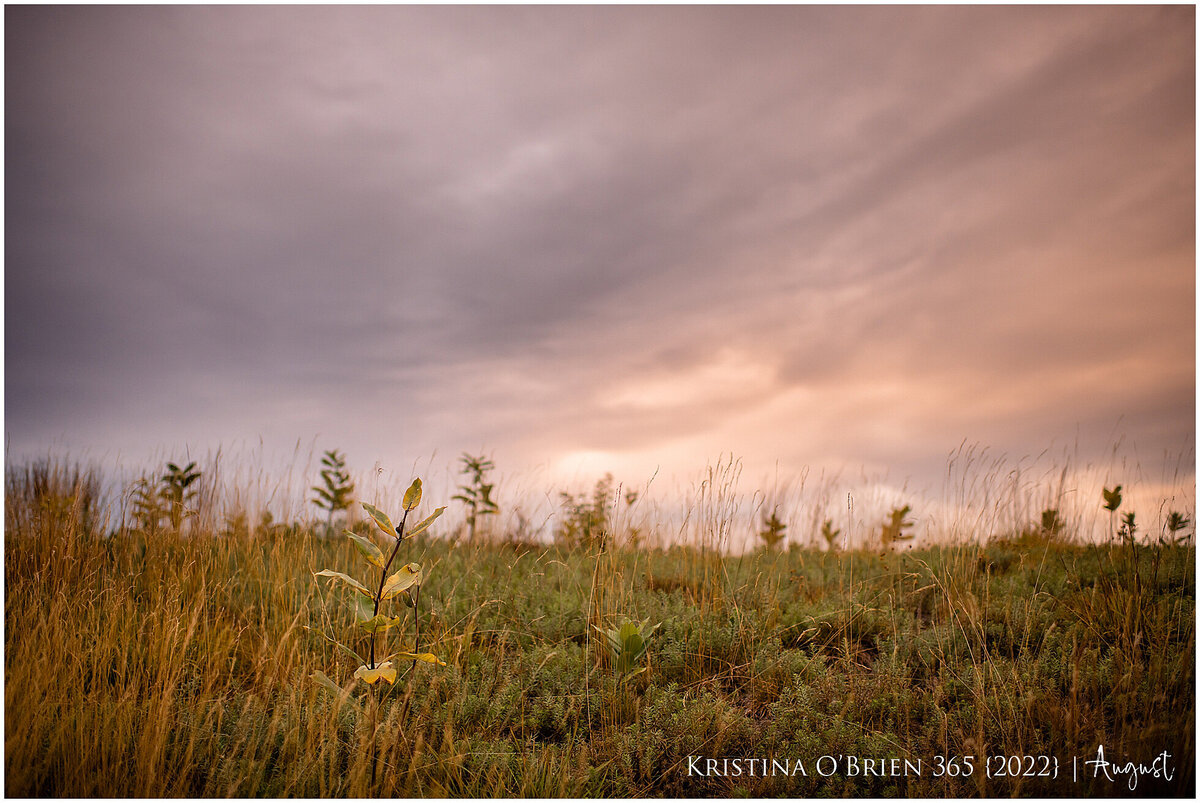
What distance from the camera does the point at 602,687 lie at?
3.21m

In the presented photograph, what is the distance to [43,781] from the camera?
8.50 feet

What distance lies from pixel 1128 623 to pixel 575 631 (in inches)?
128

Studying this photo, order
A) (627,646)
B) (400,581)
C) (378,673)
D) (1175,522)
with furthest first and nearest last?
(1175,522)
(627,646)
(400,581)
(378,673)

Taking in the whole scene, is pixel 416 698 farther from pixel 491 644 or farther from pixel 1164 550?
pixel 1164 550

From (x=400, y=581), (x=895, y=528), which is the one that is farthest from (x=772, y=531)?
(x=400, y=581)

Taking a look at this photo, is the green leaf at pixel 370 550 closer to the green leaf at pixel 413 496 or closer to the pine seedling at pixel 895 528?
the green leaf at pixel 413 496

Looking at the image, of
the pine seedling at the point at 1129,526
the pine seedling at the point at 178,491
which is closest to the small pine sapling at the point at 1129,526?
the pine seedling at the point at 1129,526

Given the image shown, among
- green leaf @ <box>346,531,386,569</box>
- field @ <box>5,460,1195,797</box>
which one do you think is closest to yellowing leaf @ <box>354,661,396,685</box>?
field @ <box>5,460,1195,797</box>

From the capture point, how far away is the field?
8.48ft

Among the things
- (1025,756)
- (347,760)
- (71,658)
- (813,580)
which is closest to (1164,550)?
(813,580)

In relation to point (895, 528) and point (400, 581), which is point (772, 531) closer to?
point (895, 528)

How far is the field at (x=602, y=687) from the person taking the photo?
2.58 meters

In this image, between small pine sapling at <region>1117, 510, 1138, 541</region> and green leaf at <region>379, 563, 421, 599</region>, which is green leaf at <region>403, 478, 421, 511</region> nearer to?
green leaf at <region>379, 563, 421, 599</region>

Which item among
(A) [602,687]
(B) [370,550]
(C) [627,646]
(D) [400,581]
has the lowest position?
(A) [602,687]
